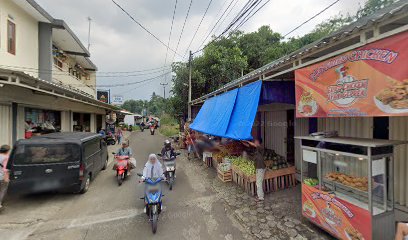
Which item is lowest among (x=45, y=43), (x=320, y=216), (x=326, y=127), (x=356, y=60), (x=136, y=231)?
(x=136, y=231)

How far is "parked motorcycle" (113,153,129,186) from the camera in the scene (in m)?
7.89

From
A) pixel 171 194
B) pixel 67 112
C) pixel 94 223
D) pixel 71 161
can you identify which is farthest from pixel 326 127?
pixel 67 112

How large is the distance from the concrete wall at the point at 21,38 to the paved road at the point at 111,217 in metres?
6.77

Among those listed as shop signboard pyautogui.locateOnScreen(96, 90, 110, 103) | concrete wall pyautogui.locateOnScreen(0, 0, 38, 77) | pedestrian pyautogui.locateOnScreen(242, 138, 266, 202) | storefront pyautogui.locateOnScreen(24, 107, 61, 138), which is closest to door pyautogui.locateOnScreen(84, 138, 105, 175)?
storefront pyautogui.locateOnScreen(24, 107, 61, 138)

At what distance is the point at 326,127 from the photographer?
6.32m

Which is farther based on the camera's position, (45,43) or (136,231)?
(45,43)

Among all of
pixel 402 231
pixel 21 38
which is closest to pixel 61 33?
pixel 21 38

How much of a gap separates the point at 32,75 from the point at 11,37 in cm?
179

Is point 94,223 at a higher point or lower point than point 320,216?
lower

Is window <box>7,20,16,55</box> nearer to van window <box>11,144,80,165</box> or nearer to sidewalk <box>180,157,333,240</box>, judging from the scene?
van window <box>11,144,80,165</box>

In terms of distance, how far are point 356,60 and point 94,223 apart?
248 inches

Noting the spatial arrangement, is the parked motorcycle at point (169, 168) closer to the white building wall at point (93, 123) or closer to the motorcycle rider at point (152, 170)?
the motorcycle rider at point (152, 170)

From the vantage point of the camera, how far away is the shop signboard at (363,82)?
3.03 metres

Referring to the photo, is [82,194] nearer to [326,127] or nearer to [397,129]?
[326,127]
